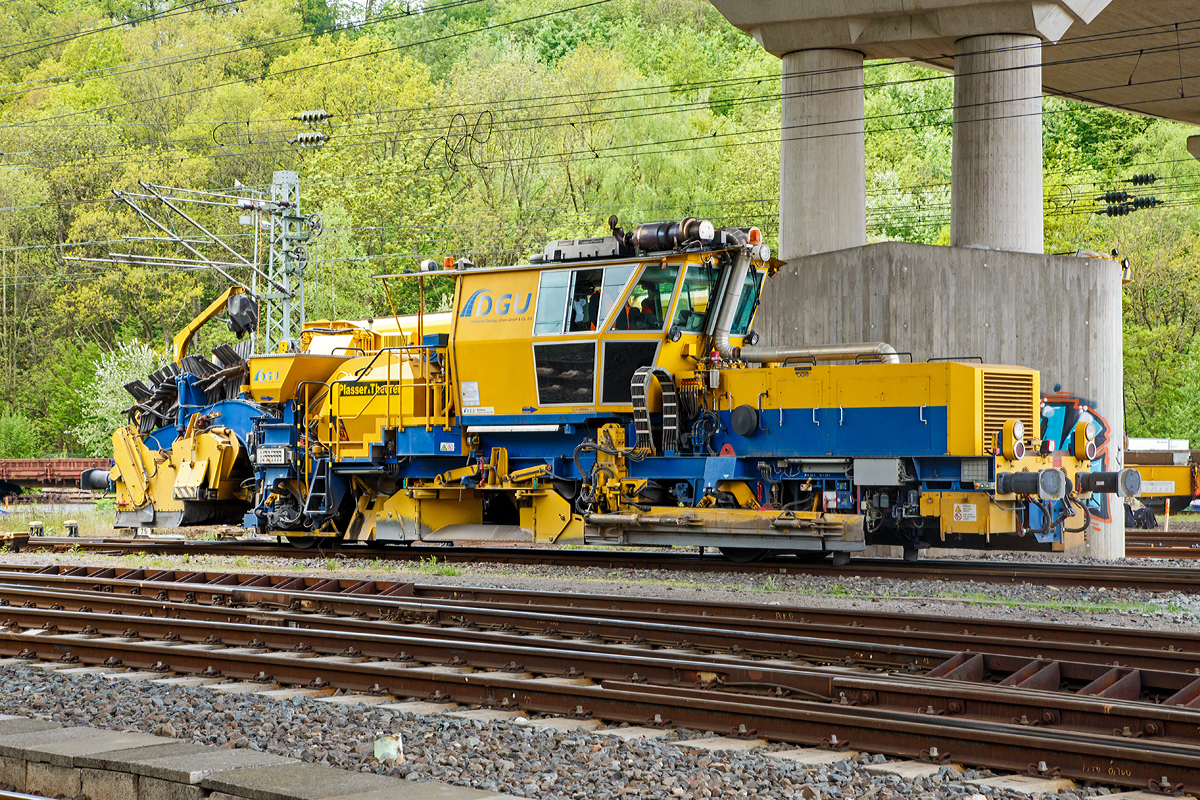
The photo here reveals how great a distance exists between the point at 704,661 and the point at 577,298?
768cm

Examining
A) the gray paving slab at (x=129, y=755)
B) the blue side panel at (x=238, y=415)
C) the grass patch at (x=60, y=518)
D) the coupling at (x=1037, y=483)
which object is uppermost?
the blue side panel at (x=238, y=415)

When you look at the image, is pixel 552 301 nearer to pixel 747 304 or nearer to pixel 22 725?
pixel 747 304

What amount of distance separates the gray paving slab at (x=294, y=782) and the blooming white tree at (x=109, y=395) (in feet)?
136

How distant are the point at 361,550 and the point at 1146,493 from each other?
51.2ft

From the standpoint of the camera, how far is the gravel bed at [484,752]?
572cm

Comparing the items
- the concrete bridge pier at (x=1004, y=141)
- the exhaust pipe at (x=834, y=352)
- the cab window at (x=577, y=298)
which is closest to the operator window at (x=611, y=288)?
the cab window at (x=577, y=298)

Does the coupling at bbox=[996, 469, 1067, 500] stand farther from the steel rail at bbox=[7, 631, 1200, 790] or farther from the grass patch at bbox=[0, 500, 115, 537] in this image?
the grass patch at bbox=[0, 500, 115, 537]

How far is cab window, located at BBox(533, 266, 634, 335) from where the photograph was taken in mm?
14781

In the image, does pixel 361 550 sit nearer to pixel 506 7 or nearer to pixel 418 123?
pixel 418 123

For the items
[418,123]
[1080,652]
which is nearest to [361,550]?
[1080,652]

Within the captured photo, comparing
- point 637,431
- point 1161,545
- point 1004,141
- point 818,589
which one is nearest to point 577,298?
point 637,431

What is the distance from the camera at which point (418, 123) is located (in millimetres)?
53500

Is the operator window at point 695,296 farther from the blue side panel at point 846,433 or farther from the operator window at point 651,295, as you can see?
the blue side panel at point 846,433

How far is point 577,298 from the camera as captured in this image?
49.1 feet
